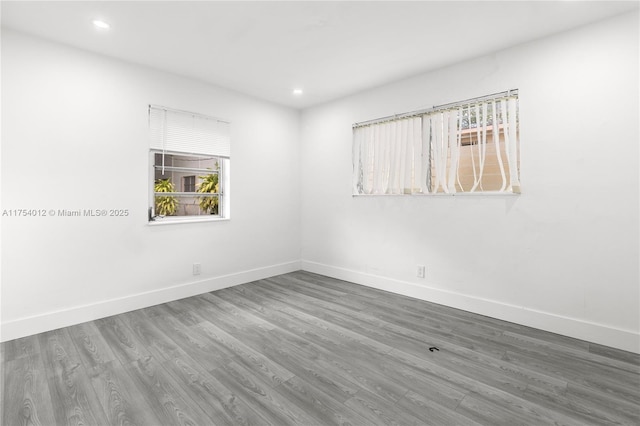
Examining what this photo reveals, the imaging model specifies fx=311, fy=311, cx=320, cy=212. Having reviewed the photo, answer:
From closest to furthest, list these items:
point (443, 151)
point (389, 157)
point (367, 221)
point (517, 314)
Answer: point (517, 314)
point (443, 151)
point (389, 157)
point (367, 221)

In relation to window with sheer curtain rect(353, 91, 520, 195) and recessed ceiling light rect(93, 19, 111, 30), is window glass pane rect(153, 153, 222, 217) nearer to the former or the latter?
recessed ceiling light rect(93, 19, 111, 30)

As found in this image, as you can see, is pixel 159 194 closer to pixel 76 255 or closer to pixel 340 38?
pixel 76 255

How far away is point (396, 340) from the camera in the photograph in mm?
2701

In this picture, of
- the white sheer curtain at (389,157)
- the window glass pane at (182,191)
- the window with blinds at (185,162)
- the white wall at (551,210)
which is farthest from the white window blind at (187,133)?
the white wall at (551,210)

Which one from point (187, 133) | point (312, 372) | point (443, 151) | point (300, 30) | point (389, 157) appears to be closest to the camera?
point (312, 372)

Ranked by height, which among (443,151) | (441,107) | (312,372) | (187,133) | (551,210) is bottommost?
(312,372)

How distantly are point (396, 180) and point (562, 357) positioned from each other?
2371 millimetres

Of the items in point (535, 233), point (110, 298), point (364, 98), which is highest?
point (364, 98)

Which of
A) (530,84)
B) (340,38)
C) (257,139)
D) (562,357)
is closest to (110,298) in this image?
(257,139)

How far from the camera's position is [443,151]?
3.54 metres

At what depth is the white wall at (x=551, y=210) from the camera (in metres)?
2.54

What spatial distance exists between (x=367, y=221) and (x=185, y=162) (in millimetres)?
2824

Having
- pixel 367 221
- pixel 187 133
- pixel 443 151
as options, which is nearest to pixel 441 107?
pixel 443 151

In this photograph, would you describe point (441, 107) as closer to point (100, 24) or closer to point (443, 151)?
point (443, 151)
